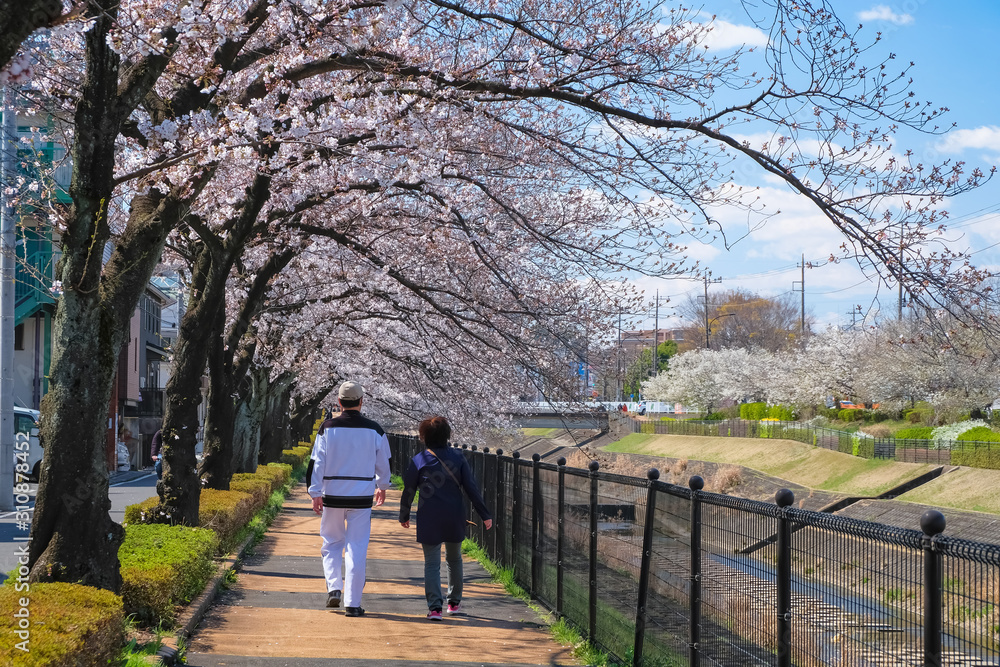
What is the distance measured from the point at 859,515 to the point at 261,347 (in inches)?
786

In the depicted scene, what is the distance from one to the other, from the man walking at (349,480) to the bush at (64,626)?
2.57m

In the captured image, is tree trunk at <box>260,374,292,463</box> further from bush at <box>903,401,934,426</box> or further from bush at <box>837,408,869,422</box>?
bush at <box>837,408,869,422</box>

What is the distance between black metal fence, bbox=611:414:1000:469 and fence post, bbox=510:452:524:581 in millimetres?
2350

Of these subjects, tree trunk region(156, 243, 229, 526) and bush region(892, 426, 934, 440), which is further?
bush region(892, 426, 934, 440)

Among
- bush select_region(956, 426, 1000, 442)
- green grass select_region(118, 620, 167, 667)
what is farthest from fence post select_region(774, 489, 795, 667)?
bush select_region(956, 426, 1000, 442)

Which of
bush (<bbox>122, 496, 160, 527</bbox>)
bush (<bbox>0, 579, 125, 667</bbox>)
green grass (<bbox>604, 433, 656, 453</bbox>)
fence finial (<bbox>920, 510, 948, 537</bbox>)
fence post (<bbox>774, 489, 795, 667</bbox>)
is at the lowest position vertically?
green grass (<bbox>604, 433, 656, 453</bbox>)

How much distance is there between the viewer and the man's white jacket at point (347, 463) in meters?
8.24

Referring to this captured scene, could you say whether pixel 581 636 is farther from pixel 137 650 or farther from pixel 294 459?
pixel 294 459

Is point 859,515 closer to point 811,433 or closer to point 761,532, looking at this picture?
point 811,433

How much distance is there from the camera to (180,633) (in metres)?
7.12

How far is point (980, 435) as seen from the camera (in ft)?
114

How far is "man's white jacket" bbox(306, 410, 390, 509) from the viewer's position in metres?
8.24

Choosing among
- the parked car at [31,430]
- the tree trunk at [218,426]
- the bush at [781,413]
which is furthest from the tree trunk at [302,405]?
the bush at [781,413]

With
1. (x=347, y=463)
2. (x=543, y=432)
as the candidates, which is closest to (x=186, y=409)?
(x=347, y=463)
